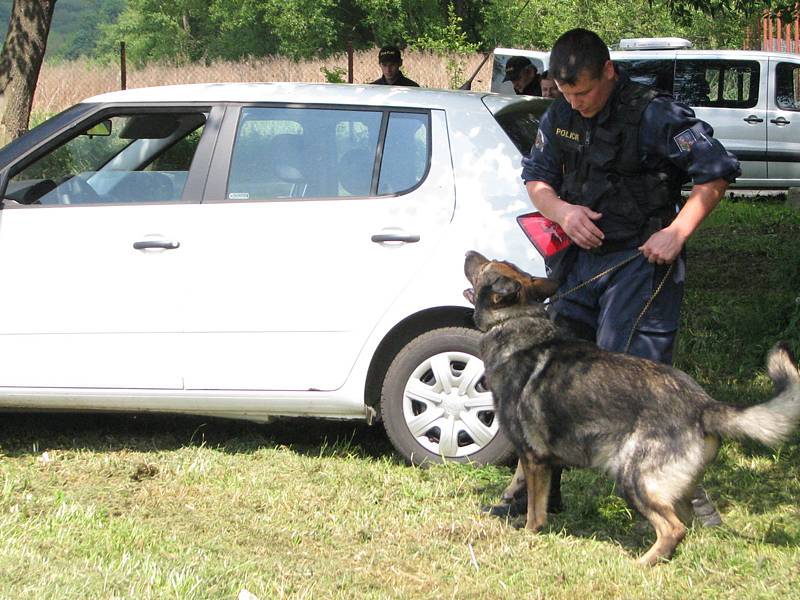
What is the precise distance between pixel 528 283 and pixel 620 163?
0.55 meters

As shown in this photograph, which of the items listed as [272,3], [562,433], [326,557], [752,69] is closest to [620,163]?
[562,433]

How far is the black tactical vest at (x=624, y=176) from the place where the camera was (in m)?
3.80

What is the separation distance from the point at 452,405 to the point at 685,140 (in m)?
1.68

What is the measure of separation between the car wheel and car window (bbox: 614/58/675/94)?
11648 millimetres

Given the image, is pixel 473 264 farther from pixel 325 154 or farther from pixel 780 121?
pixel 780 121

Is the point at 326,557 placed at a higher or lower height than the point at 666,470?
lower

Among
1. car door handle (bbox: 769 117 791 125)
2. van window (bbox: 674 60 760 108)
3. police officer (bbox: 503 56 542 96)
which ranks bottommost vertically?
car door handle (bbox: 769 117 791 125)

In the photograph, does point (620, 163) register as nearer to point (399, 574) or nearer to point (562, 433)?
point (562, 433)

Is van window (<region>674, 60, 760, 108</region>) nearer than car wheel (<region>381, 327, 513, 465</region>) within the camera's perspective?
No

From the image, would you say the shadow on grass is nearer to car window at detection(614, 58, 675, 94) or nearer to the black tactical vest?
the black tactical vest

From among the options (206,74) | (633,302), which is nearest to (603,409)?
(633,302)

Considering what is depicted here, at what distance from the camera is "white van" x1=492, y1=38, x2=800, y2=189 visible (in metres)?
14.9

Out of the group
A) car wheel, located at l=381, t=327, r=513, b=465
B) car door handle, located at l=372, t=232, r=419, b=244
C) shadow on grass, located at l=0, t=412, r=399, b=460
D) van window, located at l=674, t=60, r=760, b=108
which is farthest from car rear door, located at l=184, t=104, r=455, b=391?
van window, located at l=674, t=60, r=760, b=108

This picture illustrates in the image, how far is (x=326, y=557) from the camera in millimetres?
3916
